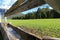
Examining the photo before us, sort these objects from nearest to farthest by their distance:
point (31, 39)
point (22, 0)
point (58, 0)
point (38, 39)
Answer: point (58, 0)
point (22, 0)
point (38, 39)
point (31, 39)

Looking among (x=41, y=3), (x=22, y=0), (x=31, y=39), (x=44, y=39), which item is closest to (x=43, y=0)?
(x=41, y=3)

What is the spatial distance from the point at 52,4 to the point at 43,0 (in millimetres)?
59

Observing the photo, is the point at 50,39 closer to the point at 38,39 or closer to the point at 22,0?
the point at 38,39

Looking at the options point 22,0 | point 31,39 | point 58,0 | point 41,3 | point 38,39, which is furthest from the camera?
point 31,39

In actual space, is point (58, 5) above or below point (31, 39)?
above

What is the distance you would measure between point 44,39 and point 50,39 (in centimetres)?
5

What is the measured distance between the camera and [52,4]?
0.38 metres

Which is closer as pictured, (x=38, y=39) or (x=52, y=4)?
(x=52, y=4)

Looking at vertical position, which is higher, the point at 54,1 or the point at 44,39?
the point at 54,1

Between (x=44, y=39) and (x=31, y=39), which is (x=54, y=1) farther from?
(x=31, y=39)

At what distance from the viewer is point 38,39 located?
2.54 ft

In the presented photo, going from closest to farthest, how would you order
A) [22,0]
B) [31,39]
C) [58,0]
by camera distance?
[58,0] → [22,0] → [31,39]

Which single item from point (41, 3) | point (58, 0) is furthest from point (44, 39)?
Result: point (58, 0)

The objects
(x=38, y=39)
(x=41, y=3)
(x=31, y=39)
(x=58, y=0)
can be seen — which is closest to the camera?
(x=58, y=0)
